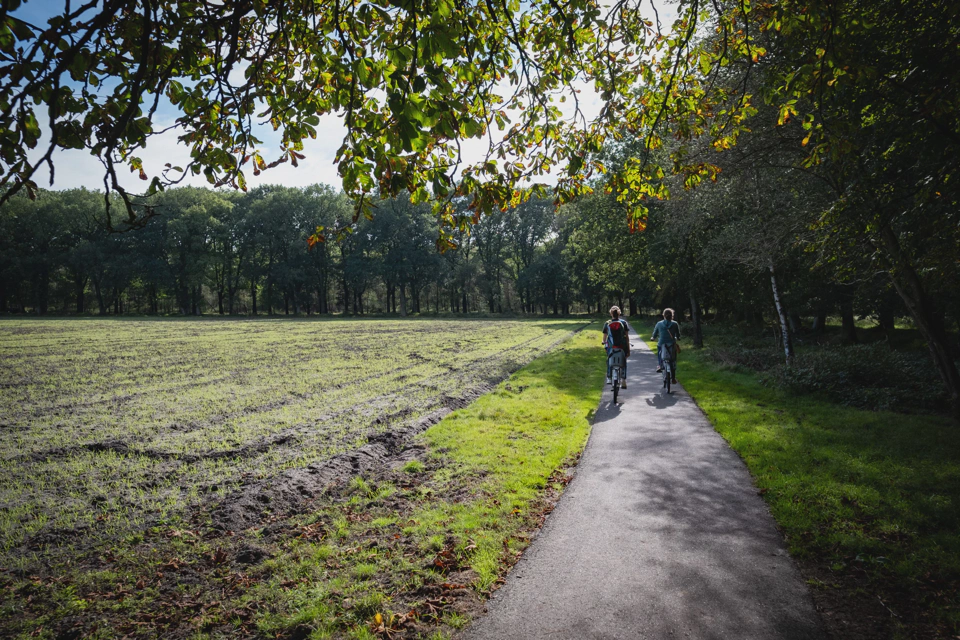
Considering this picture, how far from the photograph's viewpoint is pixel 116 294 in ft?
249

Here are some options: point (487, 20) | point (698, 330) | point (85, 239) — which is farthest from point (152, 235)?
point (487, 20)

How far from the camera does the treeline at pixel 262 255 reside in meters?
69.1

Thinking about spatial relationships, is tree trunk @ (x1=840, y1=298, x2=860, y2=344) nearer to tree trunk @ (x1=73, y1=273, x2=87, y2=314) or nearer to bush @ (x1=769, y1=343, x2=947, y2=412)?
bush @ (x1=769, y1=343, x2=947, y2=412)

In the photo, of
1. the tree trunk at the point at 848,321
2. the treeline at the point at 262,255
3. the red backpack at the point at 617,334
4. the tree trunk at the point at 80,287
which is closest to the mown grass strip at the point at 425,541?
the red backpack at the point at 617,334

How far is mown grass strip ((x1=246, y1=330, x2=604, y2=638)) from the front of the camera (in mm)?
3596

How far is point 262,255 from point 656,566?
83.7 metres

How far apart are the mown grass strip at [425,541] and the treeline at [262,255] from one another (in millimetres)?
59086

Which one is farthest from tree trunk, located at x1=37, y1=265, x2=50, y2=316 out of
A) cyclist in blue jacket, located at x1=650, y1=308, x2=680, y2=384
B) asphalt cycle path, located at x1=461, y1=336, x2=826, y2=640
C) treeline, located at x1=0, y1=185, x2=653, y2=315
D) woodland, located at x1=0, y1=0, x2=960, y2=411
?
asphalt cycle path, located at x1=461, y1=336, x2=826, y2=640

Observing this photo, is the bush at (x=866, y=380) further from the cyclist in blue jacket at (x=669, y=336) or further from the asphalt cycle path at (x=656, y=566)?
the asphalt cycle path at (x=656, y=566)

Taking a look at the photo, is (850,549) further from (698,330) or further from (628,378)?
(698,330)

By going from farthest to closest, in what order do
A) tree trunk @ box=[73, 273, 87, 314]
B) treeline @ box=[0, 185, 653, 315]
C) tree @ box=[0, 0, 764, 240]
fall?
tree trunk @ box=[73, 273, 87, 314] < treeline @ box=[0, 185, 653, 315] < tree @ box=[0, 0, 764, 240]

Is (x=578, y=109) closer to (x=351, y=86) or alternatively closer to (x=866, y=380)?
(x=351, y=86)

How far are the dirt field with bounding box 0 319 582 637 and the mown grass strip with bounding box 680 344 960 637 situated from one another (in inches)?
219

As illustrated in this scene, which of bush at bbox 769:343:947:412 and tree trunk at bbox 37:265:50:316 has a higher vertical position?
tree trunk at bbox 37:265:50:316
